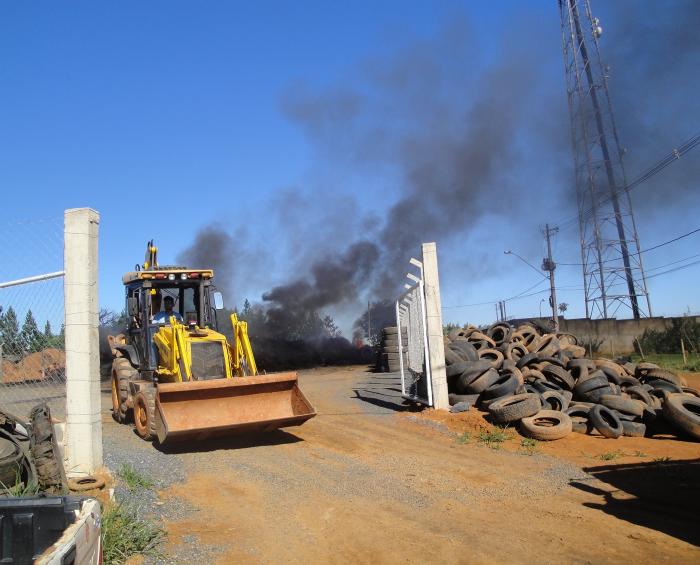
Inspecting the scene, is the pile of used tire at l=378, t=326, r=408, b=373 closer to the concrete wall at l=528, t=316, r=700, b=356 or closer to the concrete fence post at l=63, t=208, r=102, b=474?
the concrete wall at l=528, t=316, r=700, b=356

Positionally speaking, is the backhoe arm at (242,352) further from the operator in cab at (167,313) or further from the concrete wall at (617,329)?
the concrete wall at (617,329)

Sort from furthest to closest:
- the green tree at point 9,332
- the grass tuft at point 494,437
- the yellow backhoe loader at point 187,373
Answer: the grass tuft at point 494,437 → the yellow backhoe loader at point 187,373 → the green tree at point 9,332

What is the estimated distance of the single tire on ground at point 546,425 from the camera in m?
9.88

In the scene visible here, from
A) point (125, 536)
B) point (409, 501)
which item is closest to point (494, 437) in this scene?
point (409, 501)

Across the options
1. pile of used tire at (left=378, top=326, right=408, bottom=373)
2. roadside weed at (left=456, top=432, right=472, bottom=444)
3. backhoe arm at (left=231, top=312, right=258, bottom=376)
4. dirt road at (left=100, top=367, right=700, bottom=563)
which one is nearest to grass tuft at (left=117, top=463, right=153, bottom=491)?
dirt road at (left=100, top=367, right=700, bottom=563)

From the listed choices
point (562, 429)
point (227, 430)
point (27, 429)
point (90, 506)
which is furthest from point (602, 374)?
point (90, 506)

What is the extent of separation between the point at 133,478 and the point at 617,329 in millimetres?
33706

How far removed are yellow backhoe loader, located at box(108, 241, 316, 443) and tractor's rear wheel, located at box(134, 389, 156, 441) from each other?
0.02 metres

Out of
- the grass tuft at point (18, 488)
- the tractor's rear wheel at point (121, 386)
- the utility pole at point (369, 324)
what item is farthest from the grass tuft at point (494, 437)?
the utility pole at point (369, 324)

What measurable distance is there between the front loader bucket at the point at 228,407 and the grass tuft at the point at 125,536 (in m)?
3.17

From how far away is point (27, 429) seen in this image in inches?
233

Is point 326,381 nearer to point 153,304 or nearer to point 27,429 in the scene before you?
point 153,304

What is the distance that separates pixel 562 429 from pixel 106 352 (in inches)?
636

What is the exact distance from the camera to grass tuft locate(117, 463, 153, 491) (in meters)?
6.78
